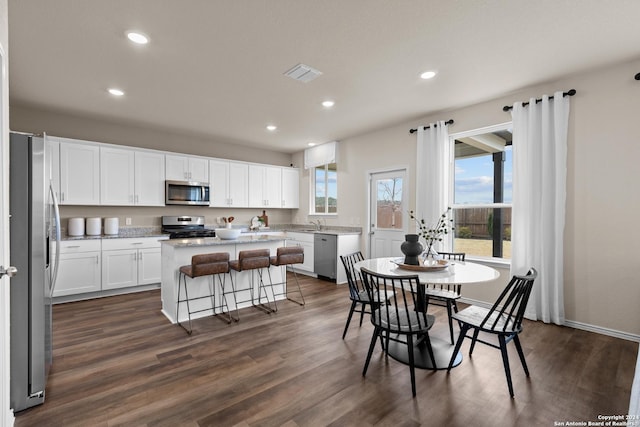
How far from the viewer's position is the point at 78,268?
168 inches

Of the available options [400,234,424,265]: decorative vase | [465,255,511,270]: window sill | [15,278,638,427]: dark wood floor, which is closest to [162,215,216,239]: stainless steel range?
[15,278,638,427]: dark wood floor

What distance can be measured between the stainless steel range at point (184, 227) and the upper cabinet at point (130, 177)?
449 mm

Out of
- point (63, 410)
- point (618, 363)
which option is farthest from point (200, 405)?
point (618, 363)

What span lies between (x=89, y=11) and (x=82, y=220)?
340 cm

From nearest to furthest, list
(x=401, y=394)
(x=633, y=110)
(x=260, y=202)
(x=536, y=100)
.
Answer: (x=401, y=394) < (x=633, y=110) < (x=536, y=100) < (x=260, y=202)

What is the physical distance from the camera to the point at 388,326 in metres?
2.27

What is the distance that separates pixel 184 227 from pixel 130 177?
4.08 ft

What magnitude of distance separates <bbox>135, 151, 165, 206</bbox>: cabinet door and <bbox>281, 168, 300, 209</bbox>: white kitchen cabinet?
254 centimetres

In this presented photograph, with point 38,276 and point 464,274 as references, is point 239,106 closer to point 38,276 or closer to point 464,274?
point 38,276

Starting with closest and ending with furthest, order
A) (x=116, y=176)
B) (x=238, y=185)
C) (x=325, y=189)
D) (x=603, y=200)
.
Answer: (x=603, y=200), (x=116, y=176), (x=238, y=185), (x=325, y=189)

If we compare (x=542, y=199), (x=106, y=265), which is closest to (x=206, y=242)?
(x=106, y=265)

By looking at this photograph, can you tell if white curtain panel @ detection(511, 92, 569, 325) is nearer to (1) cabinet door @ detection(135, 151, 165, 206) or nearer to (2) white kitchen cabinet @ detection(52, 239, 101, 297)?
(1) cabinet door @ detection(135, 151, 165, 206)

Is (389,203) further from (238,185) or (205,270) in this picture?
(205,270)

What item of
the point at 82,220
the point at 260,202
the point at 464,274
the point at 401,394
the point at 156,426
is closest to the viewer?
the point at 156,426
